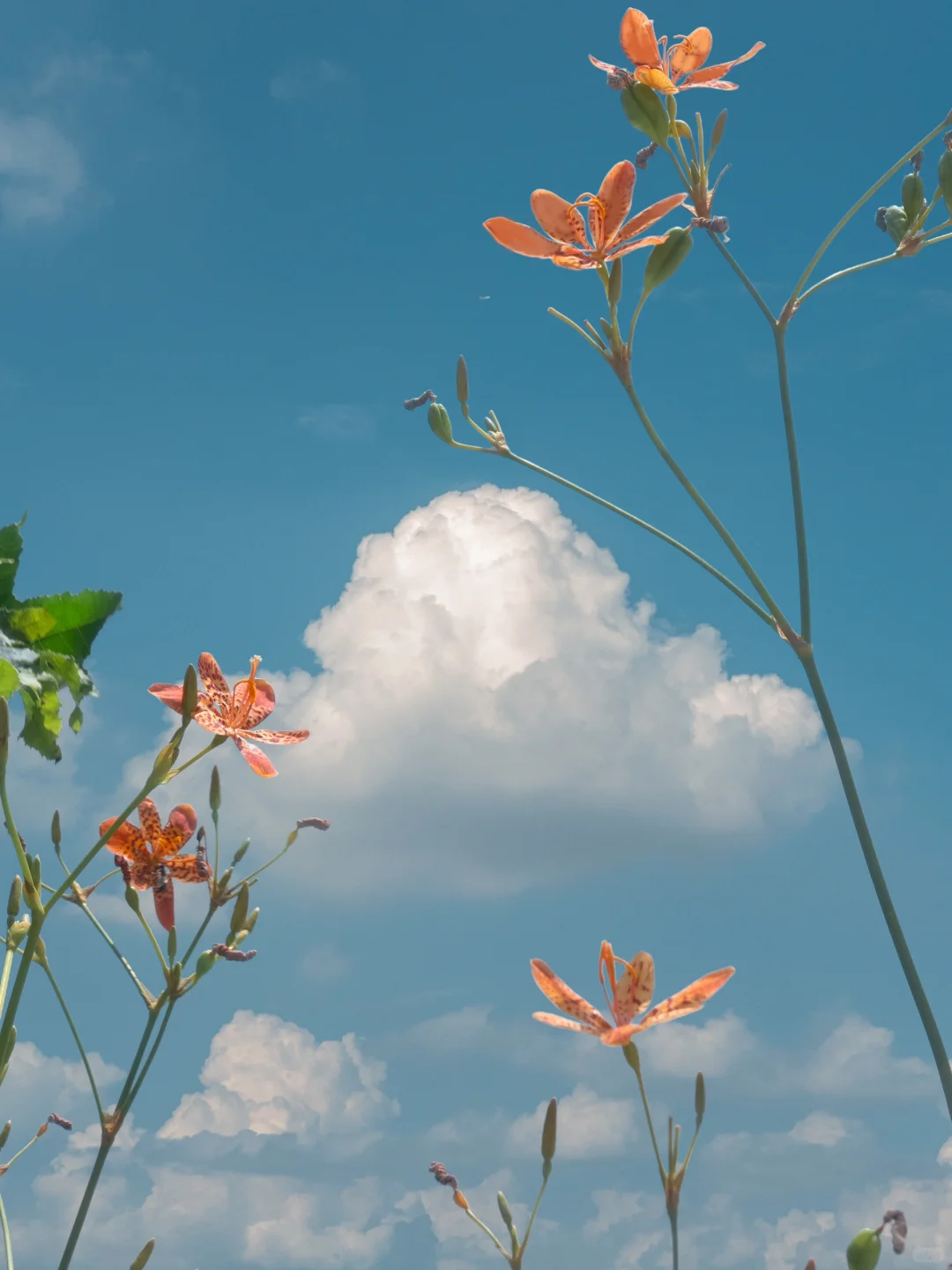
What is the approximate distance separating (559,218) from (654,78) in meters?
0.37

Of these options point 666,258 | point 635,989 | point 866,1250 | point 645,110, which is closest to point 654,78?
point 645,110

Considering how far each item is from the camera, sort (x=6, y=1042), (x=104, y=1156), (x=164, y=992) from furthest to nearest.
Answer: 1. (x=164, y=992)
2. (x=104, y=1156)
3. (x=6, y=1042)

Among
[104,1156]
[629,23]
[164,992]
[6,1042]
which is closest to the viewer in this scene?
[6,1042]

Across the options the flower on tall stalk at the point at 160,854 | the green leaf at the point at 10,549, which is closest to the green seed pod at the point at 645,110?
the green leaf at the point at 10,549

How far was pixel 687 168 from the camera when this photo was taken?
2744 millimetres

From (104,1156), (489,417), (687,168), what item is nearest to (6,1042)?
(104,1156)

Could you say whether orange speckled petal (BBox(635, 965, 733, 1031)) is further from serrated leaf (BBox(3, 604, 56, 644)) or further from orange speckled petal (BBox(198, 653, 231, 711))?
serrated leaf (BBox(3, 604, 56, 644))

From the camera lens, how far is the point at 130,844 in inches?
111

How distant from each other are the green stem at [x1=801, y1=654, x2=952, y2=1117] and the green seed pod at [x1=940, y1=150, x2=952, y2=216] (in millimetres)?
1231

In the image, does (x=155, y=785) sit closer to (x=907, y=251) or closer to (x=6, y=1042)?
(x=6, y=1042)

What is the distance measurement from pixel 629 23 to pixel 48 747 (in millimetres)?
2143

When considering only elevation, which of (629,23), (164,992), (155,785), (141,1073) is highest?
(629,23)

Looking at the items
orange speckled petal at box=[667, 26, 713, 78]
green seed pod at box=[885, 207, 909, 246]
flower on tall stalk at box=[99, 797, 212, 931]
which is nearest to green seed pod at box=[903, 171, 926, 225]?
green seed pod at box=[885, 207, 909, 246]

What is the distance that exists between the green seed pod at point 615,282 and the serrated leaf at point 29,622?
1.50m
